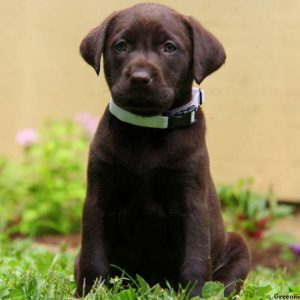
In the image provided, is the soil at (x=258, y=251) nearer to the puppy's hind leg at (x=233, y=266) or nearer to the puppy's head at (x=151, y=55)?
the puppy's hind leg at (x=233, y=266)

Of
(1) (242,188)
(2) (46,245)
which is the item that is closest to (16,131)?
(2) (46,245)

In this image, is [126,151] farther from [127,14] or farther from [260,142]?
[260,142]

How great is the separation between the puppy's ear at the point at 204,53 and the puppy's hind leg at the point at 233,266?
92 centimetres

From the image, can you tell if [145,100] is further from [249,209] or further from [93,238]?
[249,209]

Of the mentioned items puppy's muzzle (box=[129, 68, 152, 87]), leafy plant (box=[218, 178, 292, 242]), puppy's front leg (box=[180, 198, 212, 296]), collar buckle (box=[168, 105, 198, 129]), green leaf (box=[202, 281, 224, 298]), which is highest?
puppy's muzzle (box=[129, 68, 152, 87])

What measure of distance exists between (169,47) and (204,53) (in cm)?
17

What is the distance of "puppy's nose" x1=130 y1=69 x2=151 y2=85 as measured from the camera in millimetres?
4156

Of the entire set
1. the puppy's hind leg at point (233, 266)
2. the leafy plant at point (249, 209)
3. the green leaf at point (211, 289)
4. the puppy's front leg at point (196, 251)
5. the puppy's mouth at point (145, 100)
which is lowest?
the leafy plant at point (249, 209)

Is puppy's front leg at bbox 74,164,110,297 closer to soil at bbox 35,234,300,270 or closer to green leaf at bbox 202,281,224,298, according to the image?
green leaf at bbox 202,281,224,298

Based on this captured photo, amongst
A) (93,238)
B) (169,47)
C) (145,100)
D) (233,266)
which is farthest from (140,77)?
(233,266)

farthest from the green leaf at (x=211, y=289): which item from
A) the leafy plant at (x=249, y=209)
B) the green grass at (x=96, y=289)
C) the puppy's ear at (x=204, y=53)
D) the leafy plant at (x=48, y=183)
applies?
the leafy plant at (x=48, y=183)

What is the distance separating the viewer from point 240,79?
7973mm

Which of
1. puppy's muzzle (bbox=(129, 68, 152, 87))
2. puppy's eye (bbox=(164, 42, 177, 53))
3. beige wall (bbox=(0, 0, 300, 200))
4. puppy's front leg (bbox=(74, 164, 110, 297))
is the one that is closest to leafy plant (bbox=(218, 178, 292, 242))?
beige wall (bbox=(0, 0, 300, 200))

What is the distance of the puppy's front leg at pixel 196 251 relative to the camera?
432cm
